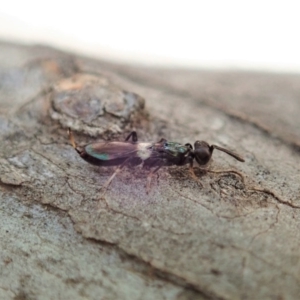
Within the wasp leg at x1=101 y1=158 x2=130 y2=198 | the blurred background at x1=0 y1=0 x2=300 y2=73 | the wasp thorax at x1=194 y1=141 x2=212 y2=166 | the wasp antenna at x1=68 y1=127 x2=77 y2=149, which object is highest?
the blurred background at x1=0 y1=0 x2=300 y2=73

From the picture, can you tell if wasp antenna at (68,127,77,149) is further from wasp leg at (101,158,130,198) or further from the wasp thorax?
the wasp thorax

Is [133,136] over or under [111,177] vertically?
over

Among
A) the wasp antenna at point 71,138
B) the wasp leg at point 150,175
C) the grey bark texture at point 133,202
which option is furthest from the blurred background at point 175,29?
the wasp leg at point 150,175

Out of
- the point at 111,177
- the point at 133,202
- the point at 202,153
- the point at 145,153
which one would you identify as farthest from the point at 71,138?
the point at 202,153

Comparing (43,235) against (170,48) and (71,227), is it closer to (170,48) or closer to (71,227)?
(71,227)

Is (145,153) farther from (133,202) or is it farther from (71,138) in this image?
(133,202)

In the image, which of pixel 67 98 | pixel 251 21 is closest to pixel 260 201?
pixel 67 98

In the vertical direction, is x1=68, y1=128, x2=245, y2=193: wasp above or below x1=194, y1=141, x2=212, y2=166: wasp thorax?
below

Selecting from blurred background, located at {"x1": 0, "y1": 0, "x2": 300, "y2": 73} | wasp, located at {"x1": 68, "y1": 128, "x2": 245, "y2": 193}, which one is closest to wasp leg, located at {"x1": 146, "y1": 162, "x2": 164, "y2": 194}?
wasp, located at {"x1": 68, "y1": 128, "x2": 245, "y2": 193}
